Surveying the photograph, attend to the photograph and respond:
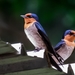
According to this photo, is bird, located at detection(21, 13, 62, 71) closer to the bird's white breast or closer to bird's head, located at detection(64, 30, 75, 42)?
the bird's white breast

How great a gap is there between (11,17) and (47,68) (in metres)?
5.93

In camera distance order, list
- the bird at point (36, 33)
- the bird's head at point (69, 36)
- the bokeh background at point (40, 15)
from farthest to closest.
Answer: the bokeh background at point (40, 15)
the bird's head at point (69, 36)
the bird at point (36, 33)

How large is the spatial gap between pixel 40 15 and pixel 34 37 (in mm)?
3437

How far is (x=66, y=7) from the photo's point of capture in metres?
7.95

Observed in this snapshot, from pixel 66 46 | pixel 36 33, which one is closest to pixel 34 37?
pixel 36 33

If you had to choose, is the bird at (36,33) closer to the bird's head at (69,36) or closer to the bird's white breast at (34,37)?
the bird's white breast at (34,37)

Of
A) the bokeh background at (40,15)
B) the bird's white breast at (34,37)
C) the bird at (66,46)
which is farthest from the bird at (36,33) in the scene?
the bokeh background at (40,15)

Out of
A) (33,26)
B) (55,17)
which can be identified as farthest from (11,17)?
(33,26)

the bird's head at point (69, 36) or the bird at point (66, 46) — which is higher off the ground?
the bird's head at point (69, 36)

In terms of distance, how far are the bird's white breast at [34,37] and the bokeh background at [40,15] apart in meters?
2.99

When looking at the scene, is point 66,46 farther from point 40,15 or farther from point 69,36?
point 40,15

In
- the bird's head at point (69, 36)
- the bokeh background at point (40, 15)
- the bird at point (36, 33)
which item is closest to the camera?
the bird at point (36, 33)

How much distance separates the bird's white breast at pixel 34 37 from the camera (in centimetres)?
448

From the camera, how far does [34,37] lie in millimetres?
4633
